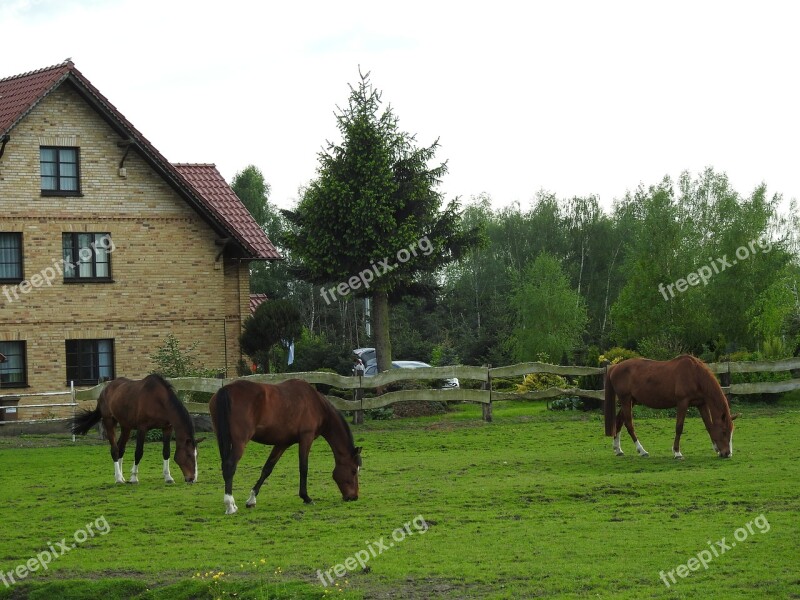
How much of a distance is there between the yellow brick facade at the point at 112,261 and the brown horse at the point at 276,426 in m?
17.1

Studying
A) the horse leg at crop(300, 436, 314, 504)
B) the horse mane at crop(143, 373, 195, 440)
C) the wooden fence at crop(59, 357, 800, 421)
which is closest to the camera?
the horse leg at crop(300, 436, 314, 504)

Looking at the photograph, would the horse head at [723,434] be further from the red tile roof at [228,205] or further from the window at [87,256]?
the window at [87,256]

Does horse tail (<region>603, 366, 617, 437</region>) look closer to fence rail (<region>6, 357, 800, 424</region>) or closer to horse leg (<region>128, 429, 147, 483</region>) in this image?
fence rail (<region>6, 357, 800, 424</region>)

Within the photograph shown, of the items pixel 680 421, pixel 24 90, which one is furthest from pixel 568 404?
pixel 24 90

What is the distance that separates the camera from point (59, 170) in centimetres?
3008

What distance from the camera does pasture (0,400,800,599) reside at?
30.1 feet

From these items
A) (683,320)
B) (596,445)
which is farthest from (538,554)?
(683,320)

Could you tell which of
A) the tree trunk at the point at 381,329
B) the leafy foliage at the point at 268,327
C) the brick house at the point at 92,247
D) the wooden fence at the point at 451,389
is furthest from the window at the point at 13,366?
the tree trunk at the point at 381,329

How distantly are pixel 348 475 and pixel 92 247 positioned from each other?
61.0ft

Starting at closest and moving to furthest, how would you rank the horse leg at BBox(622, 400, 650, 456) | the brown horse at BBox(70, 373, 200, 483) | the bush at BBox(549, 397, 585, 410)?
the brown horse at BBox(70, 373, 200, 483)
the horse leg at BBox(622, 400, 650, 456)
the bush at BBox(549, 397, 585, 410)

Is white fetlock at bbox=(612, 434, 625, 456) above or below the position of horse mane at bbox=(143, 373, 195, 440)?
below

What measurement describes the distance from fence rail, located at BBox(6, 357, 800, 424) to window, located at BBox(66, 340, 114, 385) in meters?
5.84

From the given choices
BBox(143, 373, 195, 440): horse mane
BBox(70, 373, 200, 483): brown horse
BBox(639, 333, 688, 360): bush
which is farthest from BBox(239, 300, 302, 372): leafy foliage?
BBox(143, 373, 195, 440): horse mane

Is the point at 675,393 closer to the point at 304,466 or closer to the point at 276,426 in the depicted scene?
the point at 304,466
